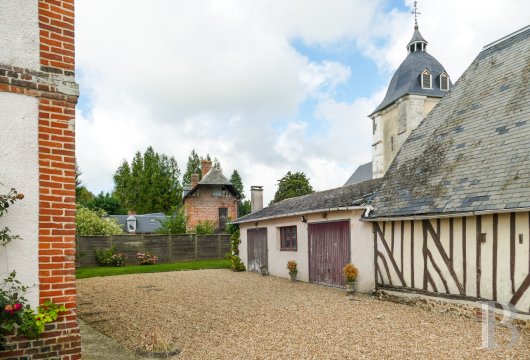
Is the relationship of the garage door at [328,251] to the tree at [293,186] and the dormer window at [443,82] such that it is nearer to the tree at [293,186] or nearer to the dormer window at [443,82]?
the dormer window at [443,82]

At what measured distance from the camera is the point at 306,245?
13.9 m

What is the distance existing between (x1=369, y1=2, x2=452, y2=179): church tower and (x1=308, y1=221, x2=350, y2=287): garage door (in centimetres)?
1720

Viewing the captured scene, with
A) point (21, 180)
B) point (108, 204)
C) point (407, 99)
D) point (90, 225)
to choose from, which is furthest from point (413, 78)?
point (108, 204)

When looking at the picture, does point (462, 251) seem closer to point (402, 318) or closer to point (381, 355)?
point (402, 318)

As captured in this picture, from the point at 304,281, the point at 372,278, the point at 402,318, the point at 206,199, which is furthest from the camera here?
the point at 206,199

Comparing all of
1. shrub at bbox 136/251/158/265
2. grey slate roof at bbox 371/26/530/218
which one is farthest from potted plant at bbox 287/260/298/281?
shrub at bbox 136/251/158/265

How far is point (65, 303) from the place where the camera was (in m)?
4.55

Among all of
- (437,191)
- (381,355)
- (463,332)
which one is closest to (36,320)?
(381,355)

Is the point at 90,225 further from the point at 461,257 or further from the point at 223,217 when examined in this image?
the point at 461,257

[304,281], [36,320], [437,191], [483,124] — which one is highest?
[483,124]

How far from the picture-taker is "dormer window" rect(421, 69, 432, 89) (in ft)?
97.0

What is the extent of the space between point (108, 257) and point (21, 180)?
17.9 meters

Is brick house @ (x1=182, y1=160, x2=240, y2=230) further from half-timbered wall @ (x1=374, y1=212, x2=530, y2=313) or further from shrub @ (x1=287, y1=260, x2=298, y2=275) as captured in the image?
half-timbered wall @ (x1=374, y1=212, x2=530, y2=313)

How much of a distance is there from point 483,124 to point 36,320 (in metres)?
9.27
